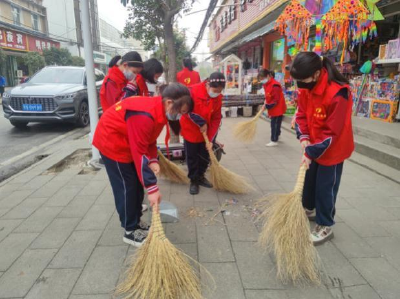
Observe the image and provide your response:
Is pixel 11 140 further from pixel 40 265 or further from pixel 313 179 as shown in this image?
pixel 313 179

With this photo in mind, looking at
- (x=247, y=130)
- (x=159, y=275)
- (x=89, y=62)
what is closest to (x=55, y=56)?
(x=89, y=62)

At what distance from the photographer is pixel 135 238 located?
2.37 metres

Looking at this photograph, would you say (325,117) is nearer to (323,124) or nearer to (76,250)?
(323,124)

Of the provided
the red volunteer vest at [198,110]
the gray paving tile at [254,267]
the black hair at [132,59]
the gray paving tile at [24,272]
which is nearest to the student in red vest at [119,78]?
the black hair at [132,59]

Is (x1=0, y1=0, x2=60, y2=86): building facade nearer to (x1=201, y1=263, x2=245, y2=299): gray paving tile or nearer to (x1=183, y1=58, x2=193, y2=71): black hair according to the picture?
(x1=183, y1=58, x2=193, y2=71): black hair

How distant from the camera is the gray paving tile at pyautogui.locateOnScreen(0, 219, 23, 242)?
255cm

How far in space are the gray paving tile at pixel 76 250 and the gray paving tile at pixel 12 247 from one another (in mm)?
307

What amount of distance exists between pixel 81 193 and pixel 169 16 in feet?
9.68

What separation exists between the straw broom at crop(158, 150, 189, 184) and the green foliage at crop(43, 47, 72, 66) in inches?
1007

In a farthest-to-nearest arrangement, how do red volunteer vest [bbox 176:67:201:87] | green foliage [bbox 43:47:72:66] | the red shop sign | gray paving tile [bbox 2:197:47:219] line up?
green foliage [bbox 43:47:72:66], the red shop sign, red volunteer vest [bbox 176:67:201:87], gray paving tile [bbox 2:197:47:219]

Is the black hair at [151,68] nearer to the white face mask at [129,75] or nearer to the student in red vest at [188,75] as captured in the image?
the white face mask at [129,75]

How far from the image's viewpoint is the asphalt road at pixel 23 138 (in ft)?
16.2

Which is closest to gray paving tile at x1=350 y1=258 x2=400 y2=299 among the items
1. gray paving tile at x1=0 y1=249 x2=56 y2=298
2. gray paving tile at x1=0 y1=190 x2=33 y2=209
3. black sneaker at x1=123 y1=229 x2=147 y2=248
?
black sneaker at x1=123 y1=229 x2=147 y2=248

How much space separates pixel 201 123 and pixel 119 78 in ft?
3.47
